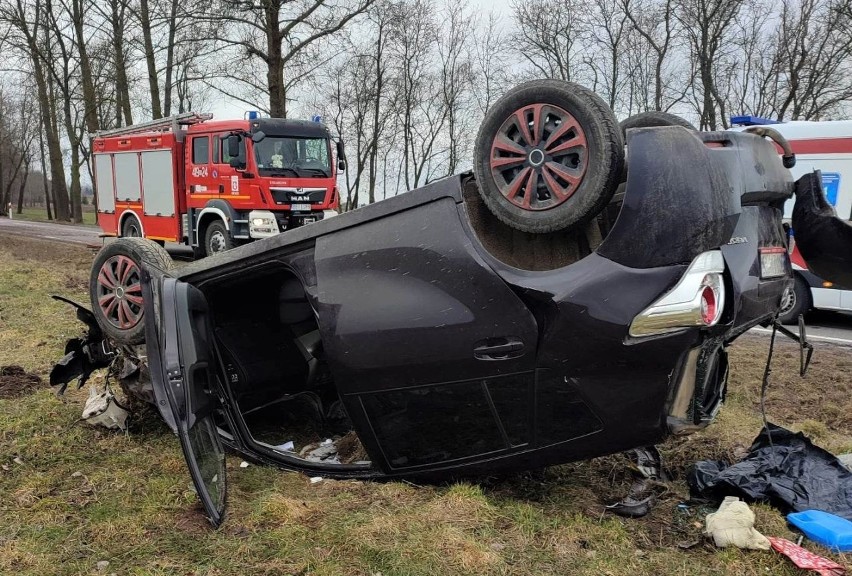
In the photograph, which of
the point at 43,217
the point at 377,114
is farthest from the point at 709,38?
the point at 43,217

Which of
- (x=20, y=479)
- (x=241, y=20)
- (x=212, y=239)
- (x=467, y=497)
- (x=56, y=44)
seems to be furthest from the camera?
(x=56, y=44)

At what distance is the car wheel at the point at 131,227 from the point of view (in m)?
15.3

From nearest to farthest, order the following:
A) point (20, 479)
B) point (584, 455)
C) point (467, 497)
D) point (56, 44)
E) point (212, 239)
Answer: point (584, 455) < point (467, 497) < point (20, 479) < point (212, 239) < point (56, 44)

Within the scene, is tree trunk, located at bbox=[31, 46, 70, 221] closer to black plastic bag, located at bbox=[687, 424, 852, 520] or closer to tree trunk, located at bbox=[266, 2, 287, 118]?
tree trunk, located at bbox=[266, 2, 287, 118]

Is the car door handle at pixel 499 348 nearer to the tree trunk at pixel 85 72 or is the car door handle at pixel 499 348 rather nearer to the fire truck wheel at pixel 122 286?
the fire truck wheel at pixel 122 286

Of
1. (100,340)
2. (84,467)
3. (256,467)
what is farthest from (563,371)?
(100,340)

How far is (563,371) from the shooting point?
8.14 ft

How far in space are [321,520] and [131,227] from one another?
14.7 m

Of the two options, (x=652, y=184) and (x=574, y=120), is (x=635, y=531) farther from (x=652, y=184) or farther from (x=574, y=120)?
(x=574, y=120)

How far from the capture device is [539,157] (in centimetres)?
249

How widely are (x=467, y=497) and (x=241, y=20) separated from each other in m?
16.4

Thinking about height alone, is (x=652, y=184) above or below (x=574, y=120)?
below

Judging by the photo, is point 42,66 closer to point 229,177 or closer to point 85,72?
point 85,72

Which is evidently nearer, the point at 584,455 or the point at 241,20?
the point at 584,455
